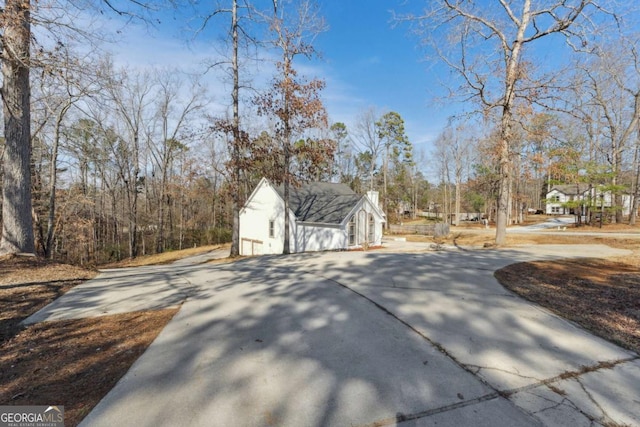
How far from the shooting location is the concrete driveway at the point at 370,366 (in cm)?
215

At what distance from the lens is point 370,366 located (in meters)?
2.78

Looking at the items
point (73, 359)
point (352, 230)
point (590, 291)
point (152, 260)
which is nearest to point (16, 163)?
point (73, 359)

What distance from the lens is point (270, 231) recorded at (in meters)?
20.2

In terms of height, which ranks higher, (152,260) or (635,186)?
(635,186)

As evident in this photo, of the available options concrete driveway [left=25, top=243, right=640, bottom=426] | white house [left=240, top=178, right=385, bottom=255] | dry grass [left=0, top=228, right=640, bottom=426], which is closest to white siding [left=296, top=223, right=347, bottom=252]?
white house [left=240, top=178, right=385, bottom=255]

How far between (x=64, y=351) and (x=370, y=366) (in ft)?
10.6

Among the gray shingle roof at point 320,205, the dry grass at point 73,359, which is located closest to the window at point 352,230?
the gray shingle roof at point 320,205

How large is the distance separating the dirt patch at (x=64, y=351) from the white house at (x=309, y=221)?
45.9 ft

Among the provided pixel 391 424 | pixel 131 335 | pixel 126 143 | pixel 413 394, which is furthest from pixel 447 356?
pixel 126 143

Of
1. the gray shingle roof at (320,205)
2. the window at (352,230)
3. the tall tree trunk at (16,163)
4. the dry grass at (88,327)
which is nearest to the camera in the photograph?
the dry grass at (88,327)

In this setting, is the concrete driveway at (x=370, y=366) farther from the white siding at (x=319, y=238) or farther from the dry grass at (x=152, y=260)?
the dry grass at (x=152, y=260)

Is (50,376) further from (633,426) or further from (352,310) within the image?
(633,426)

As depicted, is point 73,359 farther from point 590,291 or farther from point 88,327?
point 590,291

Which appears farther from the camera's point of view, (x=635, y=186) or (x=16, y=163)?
(x=635, y=186)
